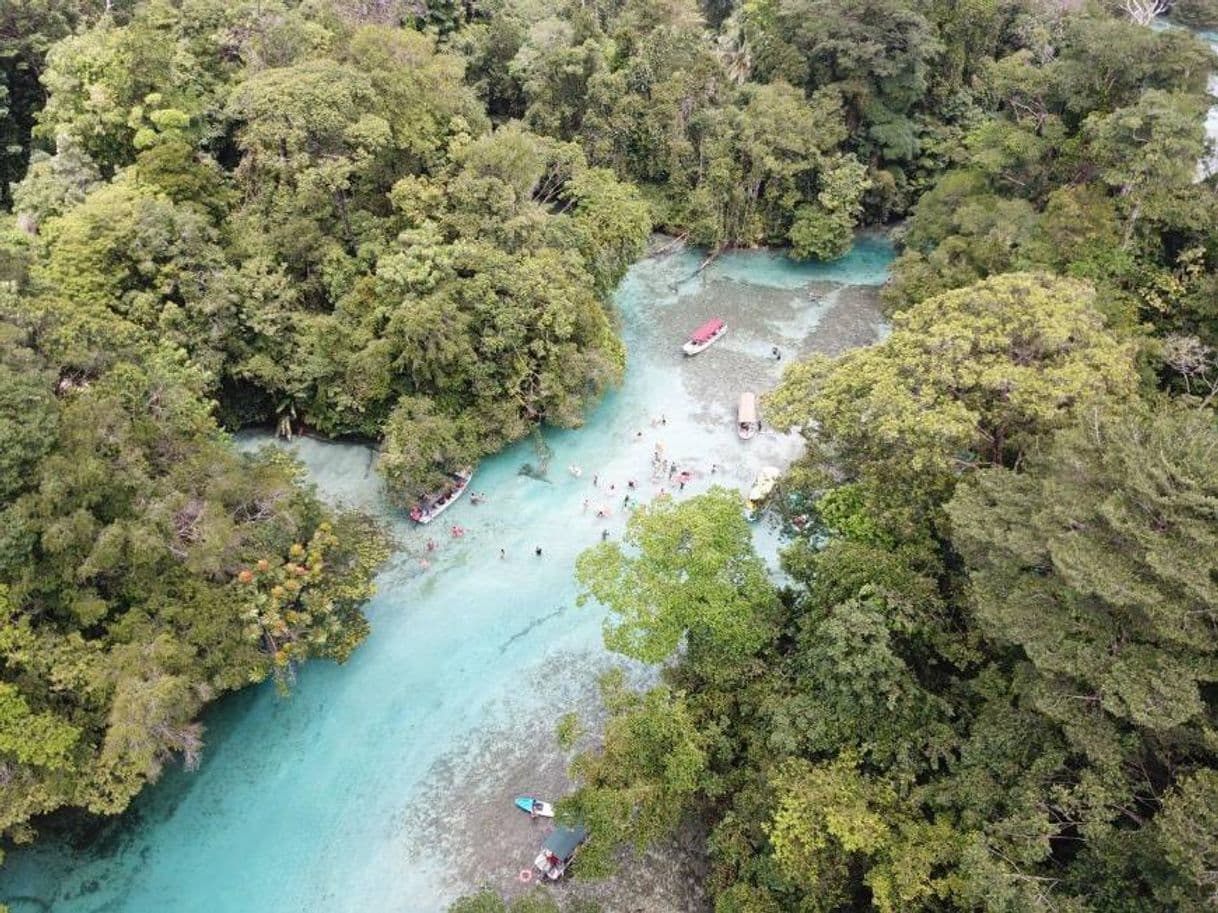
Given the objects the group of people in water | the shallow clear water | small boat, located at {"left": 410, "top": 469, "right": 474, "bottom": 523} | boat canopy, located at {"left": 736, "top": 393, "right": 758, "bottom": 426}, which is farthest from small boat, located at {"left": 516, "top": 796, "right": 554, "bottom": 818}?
boat canopy, located at {"left": 736, "top": 393, "right": 758, "bottom": 426}

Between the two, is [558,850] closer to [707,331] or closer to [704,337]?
[704,337]

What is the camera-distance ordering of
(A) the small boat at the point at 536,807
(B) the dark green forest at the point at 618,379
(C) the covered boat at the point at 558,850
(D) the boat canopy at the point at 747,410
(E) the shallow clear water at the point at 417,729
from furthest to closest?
(D) the boat canopy at the point at 747,410 < (A) the small boat at the point at 536,807 < (E) the shallow clear water at the point at 417,729 < (C) the covered boat at the point at 558,850 < (B) the dark green forest at the point at 618,379

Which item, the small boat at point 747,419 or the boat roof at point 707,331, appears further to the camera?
the boat roof at point 707,331

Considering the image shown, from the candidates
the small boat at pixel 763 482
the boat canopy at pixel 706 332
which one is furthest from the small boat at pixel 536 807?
the boat canopy at pixel 706 332

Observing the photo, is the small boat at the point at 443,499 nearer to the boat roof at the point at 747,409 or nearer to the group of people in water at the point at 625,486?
the group of people in water at the point at 625,486

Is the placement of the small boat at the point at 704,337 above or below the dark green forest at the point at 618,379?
below

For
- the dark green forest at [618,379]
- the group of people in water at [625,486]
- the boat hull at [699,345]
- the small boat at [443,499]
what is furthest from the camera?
the boat hull at [699,345]

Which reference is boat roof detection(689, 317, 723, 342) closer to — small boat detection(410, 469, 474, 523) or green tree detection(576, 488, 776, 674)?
small boat detection(410, 469, 474, 523)

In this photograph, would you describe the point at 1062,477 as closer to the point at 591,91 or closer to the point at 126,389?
the point at 126,389

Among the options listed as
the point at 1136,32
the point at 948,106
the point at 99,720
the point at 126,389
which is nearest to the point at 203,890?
the point at 99,720
